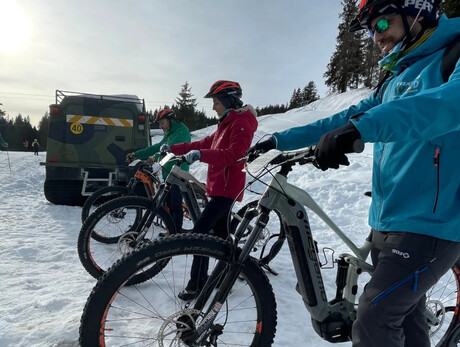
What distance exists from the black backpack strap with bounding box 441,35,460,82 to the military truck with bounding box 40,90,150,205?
6592 mm

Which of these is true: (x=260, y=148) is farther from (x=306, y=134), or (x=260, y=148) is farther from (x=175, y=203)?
(x=175, y=203)

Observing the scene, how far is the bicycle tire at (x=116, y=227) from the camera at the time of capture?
136 inches

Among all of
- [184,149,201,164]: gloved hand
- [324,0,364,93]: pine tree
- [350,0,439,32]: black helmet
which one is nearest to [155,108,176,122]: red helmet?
[184,149,201,164]: gloved hand

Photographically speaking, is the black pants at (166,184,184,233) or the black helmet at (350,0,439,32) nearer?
the black helmet at (350,0,439,32)

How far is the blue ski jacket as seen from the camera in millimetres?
1202

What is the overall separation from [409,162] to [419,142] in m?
0.11

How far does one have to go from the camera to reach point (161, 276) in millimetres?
3562

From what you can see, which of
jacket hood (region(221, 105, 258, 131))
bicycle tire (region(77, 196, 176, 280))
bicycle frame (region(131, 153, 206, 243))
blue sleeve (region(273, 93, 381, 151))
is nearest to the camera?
blue sleeve (region(273, 93, 381, 151))

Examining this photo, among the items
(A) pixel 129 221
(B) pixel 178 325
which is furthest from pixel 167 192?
(B) pixel 178 325

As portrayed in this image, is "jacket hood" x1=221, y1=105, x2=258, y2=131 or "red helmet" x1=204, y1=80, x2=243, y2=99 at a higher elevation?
"red helmet" x1=204, y1=80, x2=243, y2=99

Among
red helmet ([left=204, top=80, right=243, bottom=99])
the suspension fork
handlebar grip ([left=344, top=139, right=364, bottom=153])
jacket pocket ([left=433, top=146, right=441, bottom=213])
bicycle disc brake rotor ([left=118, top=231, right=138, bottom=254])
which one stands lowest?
bicycle disc brake rotor ([left=118, top=231, right=138, bottom=254])

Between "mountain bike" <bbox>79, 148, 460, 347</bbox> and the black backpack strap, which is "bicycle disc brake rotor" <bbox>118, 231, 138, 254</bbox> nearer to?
"mountain bike" <bbox>79, 148, 460, 347</bbox>

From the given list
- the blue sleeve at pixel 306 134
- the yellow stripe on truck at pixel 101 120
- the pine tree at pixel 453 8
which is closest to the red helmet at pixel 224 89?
the blue sleeve at pixel 306 134

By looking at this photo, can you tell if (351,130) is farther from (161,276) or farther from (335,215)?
(335,215)
